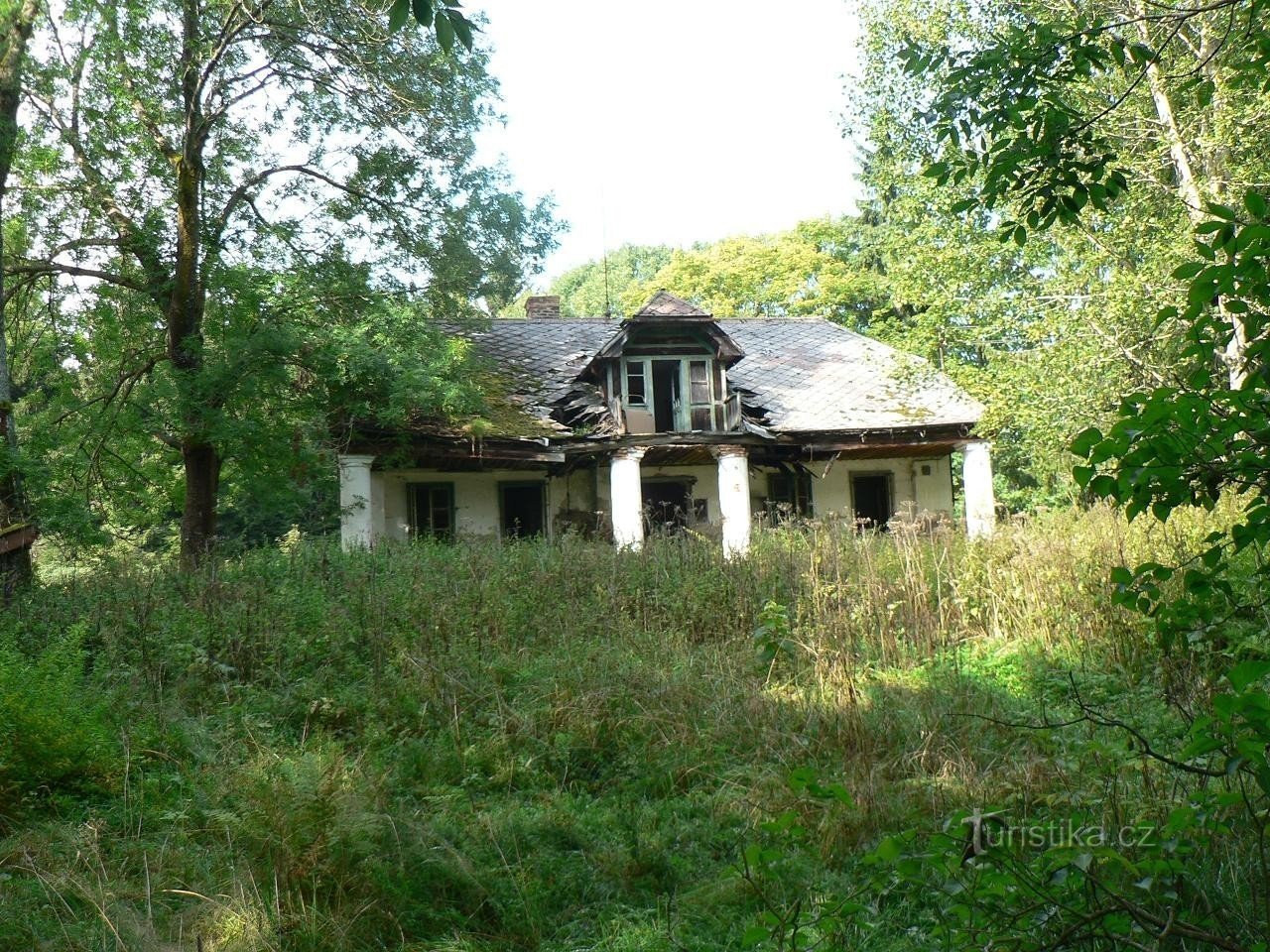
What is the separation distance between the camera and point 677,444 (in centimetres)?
2002

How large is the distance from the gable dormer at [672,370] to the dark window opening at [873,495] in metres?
3.65

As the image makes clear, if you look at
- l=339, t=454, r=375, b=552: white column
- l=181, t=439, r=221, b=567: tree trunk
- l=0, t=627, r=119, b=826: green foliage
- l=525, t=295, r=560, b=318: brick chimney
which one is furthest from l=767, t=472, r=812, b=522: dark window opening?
l=0, t=627, r=119, b=826: green foliage

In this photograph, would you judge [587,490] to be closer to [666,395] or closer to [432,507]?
[666,395]

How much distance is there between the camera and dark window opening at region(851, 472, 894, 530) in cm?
2250

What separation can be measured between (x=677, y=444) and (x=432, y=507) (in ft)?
16.1

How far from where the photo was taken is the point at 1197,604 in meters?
2.75

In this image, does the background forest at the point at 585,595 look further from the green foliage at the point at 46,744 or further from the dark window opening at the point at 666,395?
the dark window opening at the point at 666,395

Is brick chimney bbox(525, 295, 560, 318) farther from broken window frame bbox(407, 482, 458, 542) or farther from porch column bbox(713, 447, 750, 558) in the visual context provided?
porch column bbox(713, 447, 750, 558)

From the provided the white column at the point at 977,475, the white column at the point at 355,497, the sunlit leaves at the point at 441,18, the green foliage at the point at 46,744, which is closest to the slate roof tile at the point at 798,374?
the white column at the point at 977,475

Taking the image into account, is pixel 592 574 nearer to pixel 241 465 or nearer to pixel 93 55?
pixel 241 465

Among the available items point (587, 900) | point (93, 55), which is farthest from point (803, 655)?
point (93, 55)

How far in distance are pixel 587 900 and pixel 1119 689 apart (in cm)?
427

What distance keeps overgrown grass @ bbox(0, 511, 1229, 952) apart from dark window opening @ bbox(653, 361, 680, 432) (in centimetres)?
1053

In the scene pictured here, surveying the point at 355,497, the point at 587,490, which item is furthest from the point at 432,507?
the point at 587,490
